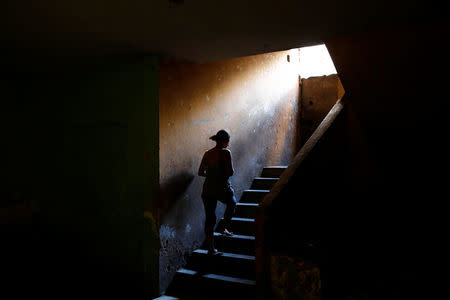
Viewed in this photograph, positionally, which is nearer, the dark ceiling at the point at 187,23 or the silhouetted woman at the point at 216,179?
the dark ceiling at the point at 187,23

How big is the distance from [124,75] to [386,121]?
345 centimetres

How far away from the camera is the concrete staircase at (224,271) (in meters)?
4.52

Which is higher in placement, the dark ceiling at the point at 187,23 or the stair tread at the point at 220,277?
the dark ceiling at the point at 187,23

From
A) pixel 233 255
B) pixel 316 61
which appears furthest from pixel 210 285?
pixel 316 61

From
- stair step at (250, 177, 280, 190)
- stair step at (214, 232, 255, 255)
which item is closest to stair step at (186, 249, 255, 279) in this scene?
stair step at (214, 232, 255, 255)

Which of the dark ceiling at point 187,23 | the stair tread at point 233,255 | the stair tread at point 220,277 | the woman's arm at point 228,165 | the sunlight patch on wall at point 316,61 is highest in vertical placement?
the sunlight patch on wall at point 316,61

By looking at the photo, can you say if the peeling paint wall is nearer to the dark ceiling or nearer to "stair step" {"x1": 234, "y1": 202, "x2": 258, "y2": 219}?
"stair step" {"x1": 234, "y1": 202, "x2": 258, "y2": 219}

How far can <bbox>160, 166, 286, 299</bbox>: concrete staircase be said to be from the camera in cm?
452

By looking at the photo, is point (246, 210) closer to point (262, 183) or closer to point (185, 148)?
point (262, 183)

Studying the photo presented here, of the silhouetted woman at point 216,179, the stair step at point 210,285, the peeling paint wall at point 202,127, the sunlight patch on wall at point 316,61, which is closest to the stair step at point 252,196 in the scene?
the peeling paint wall at point 202,127

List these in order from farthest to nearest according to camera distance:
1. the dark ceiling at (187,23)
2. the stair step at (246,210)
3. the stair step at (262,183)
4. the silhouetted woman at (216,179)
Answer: the stair step at (262,183) → the stair step at (246,210) → the silhouetted woman at (216,179) → the dark ceiling at (187,23)

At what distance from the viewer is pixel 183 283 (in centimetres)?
481

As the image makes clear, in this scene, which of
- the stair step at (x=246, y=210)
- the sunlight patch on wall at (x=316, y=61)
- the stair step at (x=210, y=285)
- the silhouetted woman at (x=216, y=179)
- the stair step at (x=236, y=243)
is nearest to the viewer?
the stair step at (x=210, y=285)

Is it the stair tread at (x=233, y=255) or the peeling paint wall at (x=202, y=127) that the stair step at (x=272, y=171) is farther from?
the stair tread at (x=233, y=255)
